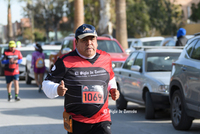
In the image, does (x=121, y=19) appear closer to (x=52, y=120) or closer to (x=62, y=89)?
(x=52, y=120)

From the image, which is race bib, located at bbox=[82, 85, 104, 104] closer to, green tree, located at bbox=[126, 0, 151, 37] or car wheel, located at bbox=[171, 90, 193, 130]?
car wheel, located at bbox=[171, 90, 193, 130]

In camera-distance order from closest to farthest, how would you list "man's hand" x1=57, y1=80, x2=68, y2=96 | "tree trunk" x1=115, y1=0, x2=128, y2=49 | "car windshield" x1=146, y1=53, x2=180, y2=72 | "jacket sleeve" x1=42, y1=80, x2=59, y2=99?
"man's hand" x1=57, y1=80, x2=68, y2=96 → "jacket sleeve" x1=42, y1=80, x2=59, y2=99 → "car windshield" x1=146, y1=53, x2=180, y2=72 → "tree trunk" x1=115, y1=0, x2=128, y2=49

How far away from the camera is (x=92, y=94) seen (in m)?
4.51

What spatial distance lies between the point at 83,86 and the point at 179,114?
4.24 m

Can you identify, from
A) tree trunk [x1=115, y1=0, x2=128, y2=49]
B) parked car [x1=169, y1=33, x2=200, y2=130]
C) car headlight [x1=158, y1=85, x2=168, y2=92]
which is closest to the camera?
parked car [x1=169, y1=33, x2=200, y2=130]

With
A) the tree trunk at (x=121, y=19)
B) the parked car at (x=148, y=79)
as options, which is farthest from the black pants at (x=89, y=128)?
the tree trunk at (x=121, y=19)

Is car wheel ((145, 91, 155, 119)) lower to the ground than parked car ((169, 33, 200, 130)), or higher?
lower

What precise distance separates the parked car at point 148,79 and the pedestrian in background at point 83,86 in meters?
5.10

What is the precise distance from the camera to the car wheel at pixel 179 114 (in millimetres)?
8094

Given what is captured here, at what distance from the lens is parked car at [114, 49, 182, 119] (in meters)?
9.59

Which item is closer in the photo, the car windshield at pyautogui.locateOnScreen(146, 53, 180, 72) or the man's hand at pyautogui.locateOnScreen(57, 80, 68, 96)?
the man's hand at pyautogui.locateOnScreen(57, 80, 68, 96)

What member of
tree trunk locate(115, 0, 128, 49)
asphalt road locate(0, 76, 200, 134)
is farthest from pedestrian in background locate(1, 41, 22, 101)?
tree trunk locate(115, 0, 128, 49)

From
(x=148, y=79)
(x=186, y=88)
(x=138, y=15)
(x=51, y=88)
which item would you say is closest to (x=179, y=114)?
(x=186, y=88)

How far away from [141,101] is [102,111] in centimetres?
597
